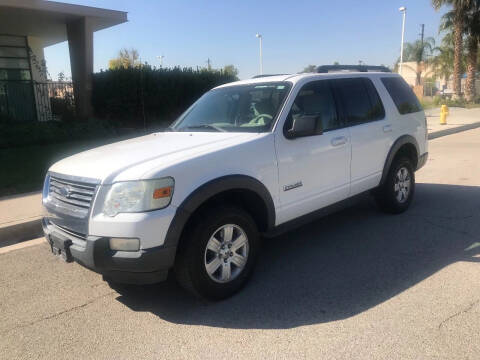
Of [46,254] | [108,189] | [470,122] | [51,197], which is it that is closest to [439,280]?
[108,189]

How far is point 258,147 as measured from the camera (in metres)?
3.78

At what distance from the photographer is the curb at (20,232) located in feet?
17.9

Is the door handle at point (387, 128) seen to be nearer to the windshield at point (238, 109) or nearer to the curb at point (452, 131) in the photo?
the windshield at point (238, 109)

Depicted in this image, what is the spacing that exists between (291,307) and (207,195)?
116 centimetres

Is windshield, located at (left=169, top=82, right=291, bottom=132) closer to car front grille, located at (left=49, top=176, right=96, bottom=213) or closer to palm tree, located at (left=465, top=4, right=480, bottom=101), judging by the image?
Result: car front grille, located at (left=49, top=176, right=96, bottom=213)

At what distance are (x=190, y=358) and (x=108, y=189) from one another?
1353 millimetres

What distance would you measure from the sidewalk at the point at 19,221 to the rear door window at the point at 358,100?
428 centimetres

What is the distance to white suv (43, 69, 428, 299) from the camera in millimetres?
3131

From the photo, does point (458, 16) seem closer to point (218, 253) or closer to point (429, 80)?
point (429, 80)

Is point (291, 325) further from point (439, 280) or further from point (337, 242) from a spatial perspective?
point (337, 242)

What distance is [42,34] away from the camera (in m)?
18.3

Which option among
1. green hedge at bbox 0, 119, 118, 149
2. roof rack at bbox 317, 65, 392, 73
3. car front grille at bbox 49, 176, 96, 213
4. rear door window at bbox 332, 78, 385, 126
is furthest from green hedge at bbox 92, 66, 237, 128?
car front grille at bbox 49, 176, 96, 213

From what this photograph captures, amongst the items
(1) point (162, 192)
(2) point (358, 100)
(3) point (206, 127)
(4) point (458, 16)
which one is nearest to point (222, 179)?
(1) point (162, 192)

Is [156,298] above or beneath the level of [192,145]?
beneath
